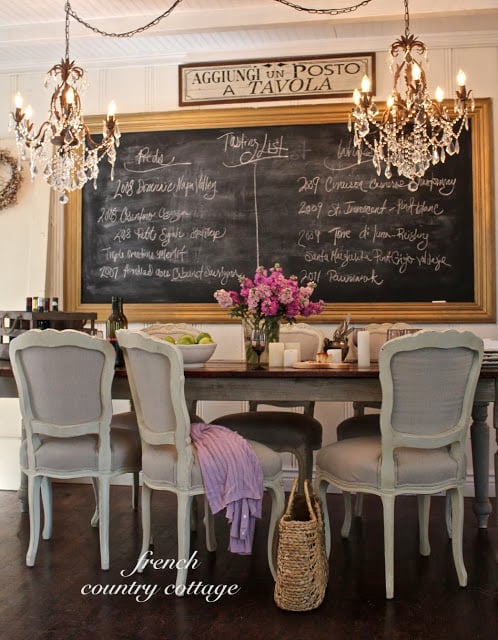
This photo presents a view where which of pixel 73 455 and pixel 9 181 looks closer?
pixel 73 455

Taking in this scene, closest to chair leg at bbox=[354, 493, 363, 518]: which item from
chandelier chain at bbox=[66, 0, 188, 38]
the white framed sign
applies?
the white framed sign

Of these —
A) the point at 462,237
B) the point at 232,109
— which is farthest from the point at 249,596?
the point at 232,109

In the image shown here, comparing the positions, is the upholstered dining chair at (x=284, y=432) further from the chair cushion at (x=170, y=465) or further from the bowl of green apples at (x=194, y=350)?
the chair cushion at (x=170, y=465)

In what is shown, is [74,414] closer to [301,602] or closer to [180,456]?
[180,456]

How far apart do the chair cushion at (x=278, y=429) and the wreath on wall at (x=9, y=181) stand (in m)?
2.37

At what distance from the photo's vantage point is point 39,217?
488 centimetres

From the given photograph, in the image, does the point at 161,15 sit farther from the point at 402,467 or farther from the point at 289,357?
the point at 402,467

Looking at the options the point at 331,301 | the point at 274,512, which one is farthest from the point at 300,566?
the point at 331,301

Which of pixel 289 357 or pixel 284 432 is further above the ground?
pixel 289 357

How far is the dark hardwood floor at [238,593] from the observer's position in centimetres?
240

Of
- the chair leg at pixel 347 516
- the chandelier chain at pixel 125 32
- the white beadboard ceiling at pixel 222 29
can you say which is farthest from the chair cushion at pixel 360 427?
the chandelier chain at pixel 125 32

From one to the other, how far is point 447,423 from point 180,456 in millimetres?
1019

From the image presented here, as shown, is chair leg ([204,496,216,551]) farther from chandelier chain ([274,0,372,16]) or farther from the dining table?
chandelier chain ([274,0,372,16])

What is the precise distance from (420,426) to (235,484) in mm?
725
